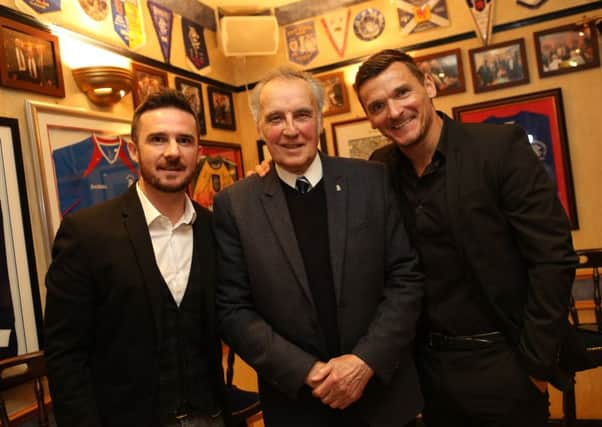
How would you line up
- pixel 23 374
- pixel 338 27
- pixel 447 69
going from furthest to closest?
pixel 338 27 → pixel 447 69 → pixel 23 374

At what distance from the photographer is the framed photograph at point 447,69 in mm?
3889

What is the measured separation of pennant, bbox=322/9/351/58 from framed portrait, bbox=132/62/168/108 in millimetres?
1511

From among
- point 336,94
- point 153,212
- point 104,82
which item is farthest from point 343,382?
point 336,94

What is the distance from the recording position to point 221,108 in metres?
4.35

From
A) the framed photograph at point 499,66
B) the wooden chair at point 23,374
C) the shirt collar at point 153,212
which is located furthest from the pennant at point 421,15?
the wooden chair at point 23,374

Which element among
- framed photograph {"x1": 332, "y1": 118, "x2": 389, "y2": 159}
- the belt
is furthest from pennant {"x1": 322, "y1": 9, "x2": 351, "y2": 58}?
the belt

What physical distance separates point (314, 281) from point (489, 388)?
67cm

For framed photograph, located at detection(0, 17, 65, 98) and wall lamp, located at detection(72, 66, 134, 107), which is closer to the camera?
framed photograph, located at detection(0, 17, 65, 98)

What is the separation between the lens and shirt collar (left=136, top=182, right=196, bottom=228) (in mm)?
1704

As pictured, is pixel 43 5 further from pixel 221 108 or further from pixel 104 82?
pixel 221 108

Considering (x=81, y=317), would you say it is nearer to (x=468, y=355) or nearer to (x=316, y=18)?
(x=468, y=355)

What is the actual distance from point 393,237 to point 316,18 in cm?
322

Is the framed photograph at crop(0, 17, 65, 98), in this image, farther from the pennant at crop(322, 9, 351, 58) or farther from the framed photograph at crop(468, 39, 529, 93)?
the framed photograph at crop(468, 39, 529, 93)

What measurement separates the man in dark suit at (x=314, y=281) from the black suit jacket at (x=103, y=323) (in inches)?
10.2
